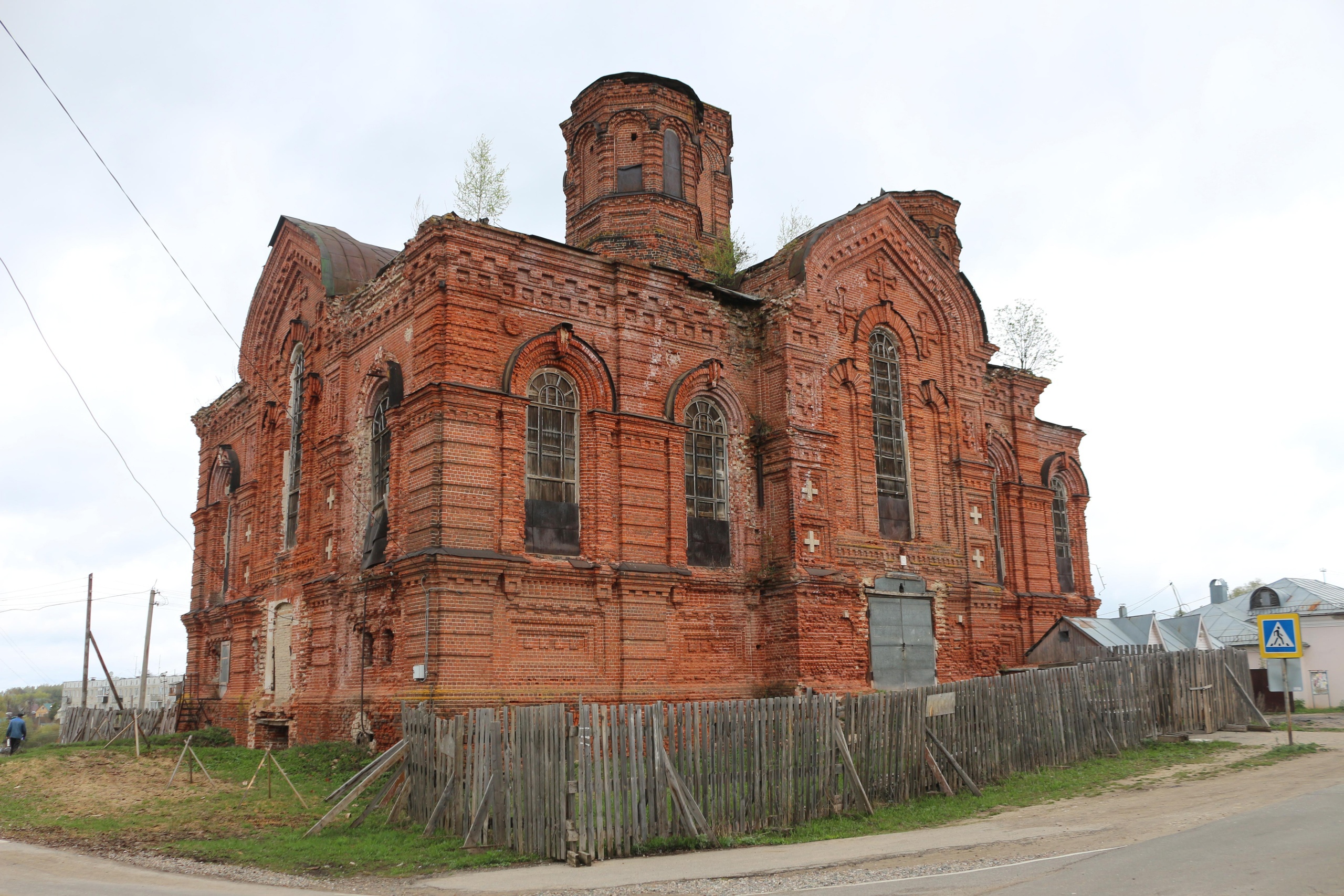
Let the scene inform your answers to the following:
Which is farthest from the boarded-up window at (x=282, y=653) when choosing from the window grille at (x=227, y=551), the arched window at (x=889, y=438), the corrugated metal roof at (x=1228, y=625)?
the corrugated metal roof at (x=1228, y=625)

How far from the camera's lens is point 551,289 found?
55.8 feet

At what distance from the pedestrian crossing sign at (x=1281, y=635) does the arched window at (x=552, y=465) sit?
11.0 metres

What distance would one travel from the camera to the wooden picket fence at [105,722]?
2320cm

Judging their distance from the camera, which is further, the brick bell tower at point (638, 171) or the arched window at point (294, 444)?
the brick bell tower at point (638, 171)

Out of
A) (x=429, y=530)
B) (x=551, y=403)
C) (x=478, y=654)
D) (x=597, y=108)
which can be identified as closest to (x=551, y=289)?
(x=551, y=403)

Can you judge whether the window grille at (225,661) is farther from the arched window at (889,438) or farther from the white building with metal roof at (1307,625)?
the white building with metal roof at (1307,625)

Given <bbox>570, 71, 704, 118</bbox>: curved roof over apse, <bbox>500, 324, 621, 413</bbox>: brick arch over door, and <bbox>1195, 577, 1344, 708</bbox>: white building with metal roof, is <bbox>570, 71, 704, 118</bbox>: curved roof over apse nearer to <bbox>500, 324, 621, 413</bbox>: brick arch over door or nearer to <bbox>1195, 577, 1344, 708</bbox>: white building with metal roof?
Result: <bbox>500, 324, 621, 413</bbox>: brick arch over door

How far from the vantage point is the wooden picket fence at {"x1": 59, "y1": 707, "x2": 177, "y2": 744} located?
2320 cm

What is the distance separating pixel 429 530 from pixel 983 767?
849 centimetres

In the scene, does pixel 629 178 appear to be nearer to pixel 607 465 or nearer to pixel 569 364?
pixel 569 364

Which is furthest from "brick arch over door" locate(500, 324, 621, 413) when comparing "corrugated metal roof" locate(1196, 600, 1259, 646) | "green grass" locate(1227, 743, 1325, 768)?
"corrugated metal roof" locate(1196, 600, 1259, 646)

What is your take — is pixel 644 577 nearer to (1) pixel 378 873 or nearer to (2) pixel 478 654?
(2) pixel 478 654

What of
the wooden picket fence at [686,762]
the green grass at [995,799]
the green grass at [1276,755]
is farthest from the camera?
the green grass at [1276,755]

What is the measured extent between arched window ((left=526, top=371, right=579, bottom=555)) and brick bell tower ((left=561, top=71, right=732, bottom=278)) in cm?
536
